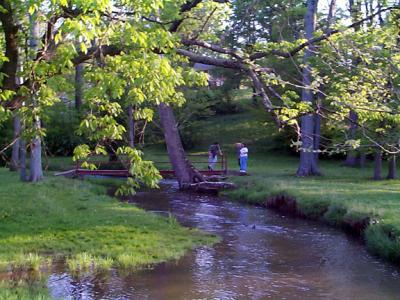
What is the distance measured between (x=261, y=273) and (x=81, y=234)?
14.6ft

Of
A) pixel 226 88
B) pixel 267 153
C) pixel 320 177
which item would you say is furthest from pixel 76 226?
pixel 226 88

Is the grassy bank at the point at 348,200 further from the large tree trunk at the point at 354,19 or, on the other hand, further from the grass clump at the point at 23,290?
the grass clump at the point at 23,290

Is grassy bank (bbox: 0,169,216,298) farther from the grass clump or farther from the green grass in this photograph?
the green grass

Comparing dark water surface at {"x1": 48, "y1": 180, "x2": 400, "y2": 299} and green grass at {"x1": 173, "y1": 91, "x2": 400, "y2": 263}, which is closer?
dark water surface at {"x1": 48, "y1": 180, "x2": 400, "y2": 299}

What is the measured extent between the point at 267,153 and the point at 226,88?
8627 millimetres

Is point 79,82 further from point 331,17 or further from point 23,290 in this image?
point 23,290

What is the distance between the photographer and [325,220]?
17.3 metres

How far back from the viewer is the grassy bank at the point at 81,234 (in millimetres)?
11930

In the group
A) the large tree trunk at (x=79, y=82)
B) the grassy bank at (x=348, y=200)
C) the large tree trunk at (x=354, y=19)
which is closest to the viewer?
the large tree trunk at (x=354, y=19)

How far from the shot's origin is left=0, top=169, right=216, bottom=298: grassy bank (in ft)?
39.1

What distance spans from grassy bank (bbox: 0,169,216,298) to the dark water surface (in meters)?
0.55

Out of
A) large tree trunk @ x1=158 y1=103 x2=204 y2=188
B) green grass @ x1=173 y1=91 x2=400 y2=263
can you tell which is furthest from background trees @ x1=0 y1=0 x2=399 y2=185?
large tree trunk @ x1=158 y1=103 x2=204 y2=188

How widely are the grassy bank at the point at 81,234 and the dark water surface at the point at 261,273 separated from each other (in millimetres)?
548

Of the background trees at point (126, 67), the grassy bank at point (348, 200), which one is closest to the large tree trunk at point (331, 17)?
the background trees at point (126, 67)
